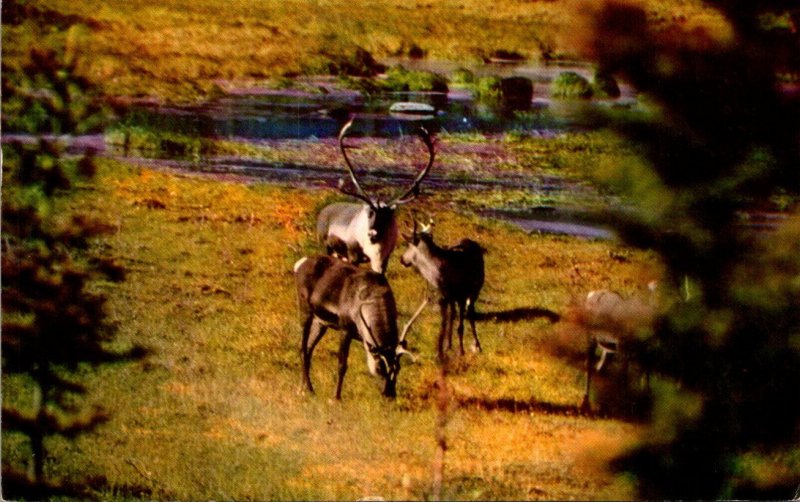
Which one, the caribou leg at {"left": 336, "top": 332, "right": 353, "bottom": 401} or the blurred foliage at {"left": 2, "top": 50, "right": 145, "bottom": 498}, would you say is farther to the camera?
the caribou leg at {"left": 336, "top": 332, "right": 353, "bottom": 401}

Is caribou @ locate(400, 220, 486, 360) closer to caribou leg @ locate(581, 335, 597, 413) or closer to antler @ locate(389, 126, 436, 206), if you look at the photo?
antler @ locate(389, 126, 436, 206)

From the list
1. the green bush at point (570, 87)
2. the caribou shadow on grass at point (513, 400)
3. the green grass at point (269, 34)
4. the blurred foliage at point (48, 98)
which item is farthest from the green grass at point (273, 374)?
the green bush at point (570, 87)

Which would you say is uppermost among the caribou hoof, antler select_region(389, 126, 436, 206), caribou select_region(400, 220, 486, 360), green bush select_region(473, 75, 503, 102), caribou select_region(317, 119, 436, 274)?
green bush select_region(473, 75, 503, 102)

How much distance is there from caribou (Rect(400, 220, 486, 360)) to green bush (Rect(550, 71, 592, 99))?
48 centimetres

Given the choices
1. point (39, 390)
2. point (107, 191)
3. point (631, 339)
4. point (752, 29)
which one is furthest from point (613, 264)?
point (39, 390)

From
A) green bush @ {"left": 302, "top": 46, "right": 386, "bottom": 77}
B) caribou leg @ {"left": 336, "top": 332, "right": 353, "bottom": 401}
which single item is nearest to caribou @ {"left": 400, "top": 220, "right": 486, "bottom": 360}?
caribou leg @ {"left": 336, "top": 332, "right": 353, "bottom": 401}

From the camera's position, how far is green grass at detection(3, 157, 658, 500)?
301 cm

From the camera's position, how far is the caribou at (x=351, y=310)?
302 centimetres

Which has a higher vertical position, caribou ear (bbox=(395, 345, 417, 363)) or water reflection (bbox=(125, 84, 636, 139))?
water reflection (bbox=(125, 84, 636, 139))

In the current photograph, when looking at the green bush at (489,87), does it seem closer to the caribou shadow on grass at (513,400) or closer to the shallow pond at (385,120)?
the shallow pond at (385,120)

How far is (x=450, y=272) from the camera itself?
3045 mm

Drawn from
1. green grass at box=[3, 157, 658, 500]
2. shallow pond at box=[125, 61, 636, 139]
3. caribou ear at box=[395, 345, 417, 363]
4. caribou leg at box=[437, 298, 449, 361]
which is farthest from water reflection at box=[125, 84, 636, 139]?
caribou ear at box=[395, 345, 417, 363]

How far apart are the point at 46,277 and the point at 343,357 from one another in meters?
0.84

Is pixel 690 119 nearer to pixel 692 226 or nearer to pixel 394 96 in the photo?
pixel 692 226
